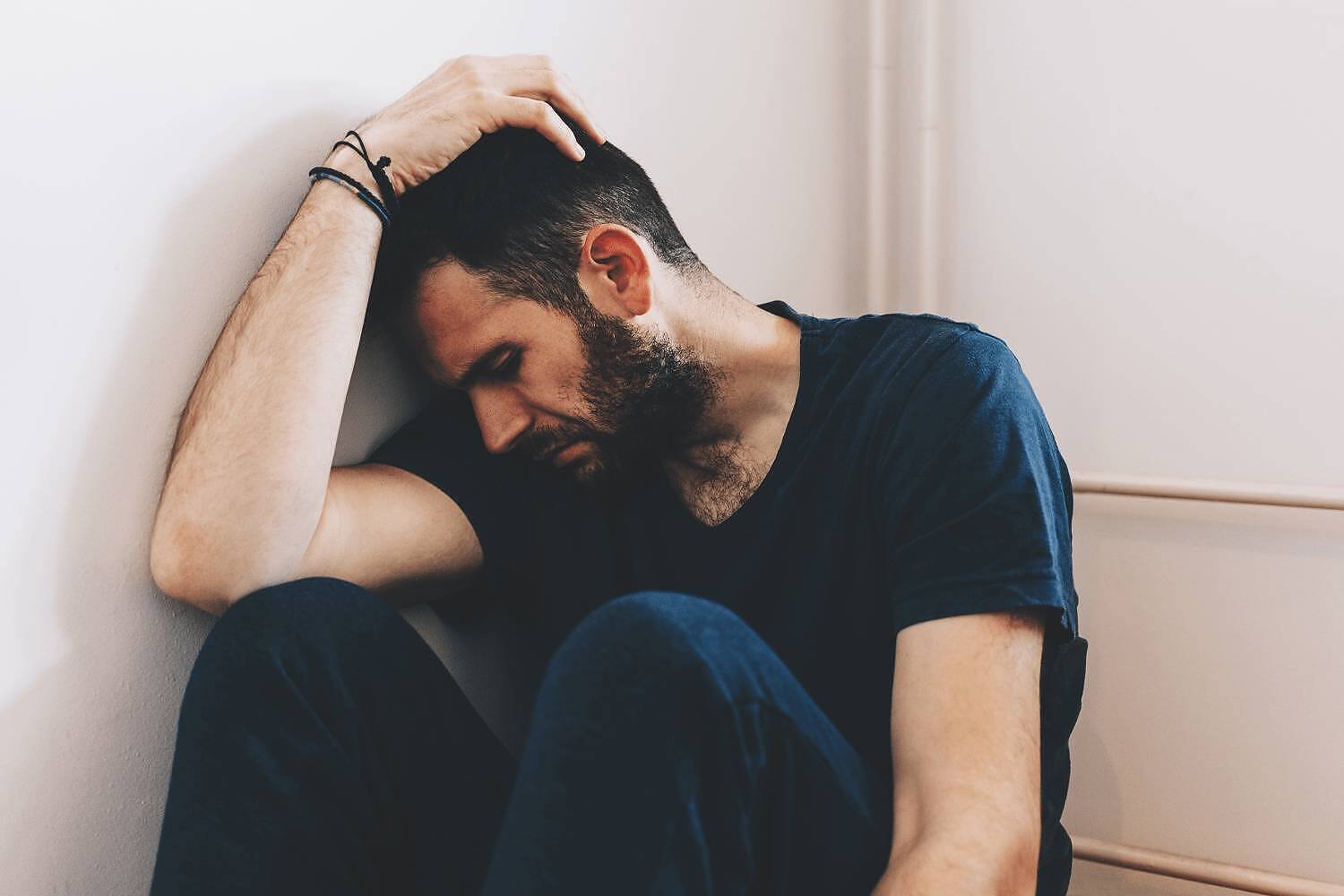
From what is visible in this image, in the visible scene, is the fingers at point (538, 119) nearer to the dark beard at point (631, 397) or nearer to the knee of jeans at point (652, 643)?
the dark beard at point (631, 397)

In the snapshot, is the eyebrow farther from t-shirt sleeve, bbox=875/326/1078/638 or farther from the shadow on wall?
t-shirt sleeve, bbox=875/326/1078/638

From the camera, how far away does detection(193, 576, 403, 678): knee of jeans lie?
2.88 ft

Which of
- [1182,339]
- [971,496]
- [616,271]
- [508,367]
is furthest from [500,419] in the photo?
[1182,339]

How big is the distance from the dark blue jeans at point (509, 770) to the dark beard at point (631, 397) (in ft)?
0.86

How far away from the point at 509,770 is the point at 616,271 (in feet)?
1.56

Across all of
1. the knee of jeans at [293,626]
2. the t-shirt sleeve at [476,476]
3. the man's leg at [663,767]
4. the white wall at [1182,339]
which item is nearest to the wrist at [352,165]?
the t-shirt sleeve at [476,476]

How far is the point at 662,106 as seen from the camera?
1.41 metres

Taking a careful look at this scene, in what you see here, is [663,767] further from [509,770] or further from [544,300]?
[544,300]

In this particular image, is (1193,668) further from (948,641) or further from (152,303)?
(152,303)

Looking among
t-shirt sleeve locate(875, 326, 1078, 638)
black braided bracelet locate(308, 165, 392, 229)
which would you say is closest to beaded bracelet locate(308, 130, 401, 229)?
black braided bracelet locate(308, 165, 392, 229)

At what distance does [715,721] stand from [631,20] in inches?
38.0

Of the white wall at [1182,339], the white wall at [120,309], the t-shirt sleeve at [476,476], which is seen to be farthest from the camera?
the white wall at [1182,339]

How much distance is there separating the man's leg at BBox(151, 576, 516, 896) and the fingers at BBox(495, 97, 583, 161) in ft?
1.47

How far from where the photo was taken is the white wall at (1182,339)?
1.40 metres
